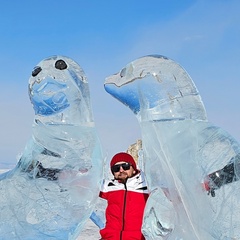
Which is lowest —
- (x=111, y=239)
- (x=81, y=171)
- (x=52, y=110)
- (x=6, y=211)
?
(x=111, y=239)

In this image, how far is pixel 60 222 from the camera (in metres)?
3.40

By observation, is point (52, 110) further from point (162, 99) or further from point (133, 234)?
point (133, 234)

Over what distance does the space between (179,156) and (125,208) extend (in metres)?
0.95

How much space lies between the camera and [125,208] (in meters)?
3.87

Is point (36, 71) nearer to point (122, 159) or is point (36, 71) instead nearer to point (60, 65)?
point (60, 65)

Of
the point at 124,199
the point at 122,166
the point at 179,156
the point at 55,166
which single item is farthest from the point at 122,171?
the point at 179,156

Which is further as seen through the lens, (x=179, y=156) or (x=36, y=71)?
(x=36, y=71)

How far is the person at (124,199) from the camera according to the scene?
12.6ft

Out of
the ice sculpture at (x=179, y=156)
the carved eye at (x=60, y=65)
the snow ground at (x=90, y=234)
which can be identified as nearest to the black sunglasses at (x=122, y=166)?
the ice sculpture at (x=179, y=156)

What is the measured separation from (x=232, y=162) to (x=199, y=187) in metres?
0.24

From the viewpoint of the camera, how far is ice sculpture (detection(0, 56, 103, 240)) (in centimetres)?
336

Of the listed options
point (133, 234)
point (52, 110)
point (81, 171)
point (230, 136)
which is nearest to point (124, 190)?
point (133, 234)

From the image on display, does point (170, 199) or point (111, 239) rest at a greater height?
point (170, 199)

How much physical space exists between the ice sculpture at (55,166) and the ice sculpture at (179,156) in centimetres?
34
